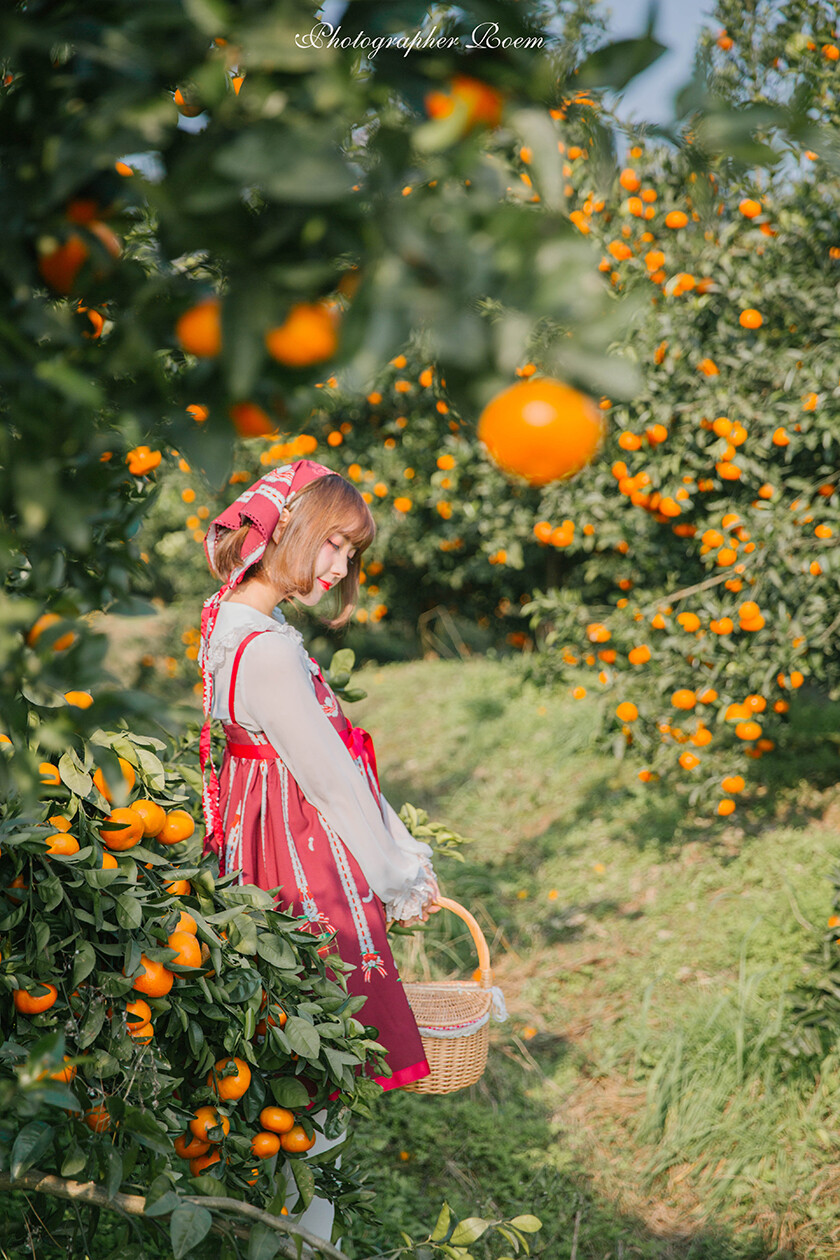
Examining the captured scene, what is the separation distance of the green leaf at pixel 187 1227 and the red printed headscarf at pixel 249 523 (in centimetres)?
83

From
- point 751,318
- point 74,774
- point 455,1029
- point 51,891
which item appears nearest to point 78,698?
point 74,774

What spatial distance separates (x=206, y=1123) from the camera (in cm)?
120

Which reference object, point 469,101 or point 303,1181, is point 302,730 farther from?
point 469,101

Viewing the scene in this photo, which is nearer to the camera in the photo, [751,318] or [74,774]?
[74,774]

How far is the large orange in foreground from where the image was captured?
1.76 feet

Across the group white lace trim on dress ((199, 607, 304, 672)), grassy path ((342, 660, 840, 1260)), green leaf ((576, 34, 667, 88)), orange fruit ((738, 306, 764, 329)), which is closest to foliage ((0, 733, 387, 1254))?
white lace trim on dress ((199, 607, 304, 672))

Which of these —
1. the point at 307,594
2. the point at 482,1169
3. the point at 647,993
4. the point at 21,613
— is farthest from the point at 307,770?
the point at 647,993

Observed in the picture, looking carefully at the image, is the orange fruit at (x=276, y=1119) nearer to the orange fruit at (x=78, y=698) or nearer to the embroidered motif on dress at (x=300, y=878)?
the embroidered motif on dress at (x=300, y=878)

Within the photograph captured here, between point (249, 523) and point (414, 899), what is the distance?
81cm

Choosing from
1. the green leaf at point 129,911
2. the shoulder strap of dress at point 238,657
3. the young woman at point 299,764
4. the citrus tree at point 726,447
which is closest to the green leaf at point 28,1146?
the green leaf at point 129,911

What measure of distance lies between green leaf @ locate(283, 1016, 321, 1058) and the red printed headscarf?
53cm

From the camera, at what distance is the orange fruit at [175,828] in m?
1.28

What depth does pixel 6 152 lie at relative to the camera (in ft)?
1.84

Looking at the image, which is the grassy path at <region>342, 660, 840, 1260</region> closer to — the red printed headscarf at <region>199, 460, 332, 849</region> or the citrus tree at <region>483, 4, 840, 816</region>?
the citrus tree at <region>483, 4, 840, 816</region>
